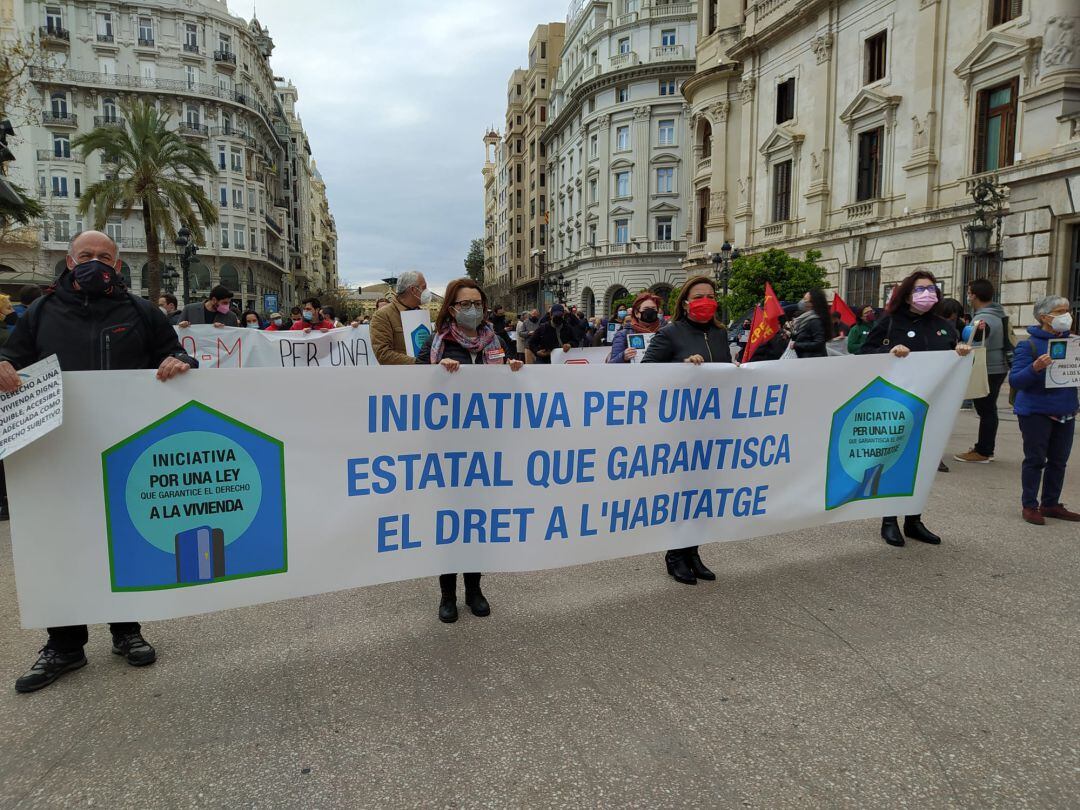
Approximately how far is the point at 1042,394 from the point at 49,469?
645cm

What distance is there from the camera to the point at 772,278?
2536 centimetres

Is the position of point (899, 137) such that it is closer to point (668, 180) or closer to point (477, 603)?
point (477, 603)

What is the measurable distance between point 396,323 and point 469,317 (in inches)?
43.4

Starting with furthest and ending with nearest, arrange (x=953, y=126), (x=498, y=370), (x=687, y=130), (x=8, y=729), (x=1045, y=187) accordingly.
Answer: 1. (x=687, y=130)
2. (x=953, y=126)
3. (x=1045, y=187)
4. (x=498, y=370)
5. (x=8, y=729)

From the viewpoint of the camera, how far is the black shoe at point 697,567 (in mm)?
4500

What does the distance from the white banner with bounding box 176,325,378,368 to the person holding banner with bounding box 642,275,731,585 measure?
6.82 metres

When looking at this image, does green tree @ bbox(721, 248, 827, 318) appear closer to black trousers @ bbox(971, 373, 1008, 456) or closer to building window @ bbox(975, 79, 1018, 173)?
building window @ bbox(975, 79, 1018, 173)

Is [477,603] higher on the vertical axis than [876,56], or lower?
lower

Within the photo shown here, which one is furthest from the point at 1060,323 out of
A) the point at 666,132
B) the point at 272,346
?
the point at 666,132

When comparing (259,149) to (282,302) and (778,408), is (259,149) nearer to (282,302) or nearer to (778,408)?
(282,302)

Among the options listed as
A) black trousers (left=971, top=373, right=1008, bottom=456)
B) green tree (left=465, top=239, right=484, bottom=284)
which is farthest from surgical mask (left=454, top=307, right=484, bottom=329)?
green tree (left=465, top=239, right=484, bottom=284)

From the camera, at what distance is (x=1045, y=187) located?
57.8 feet

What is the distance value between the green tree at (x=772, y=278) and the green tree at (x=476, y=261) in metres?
99.8

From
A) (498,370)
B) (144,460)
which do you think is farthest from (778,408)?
(144,460)
